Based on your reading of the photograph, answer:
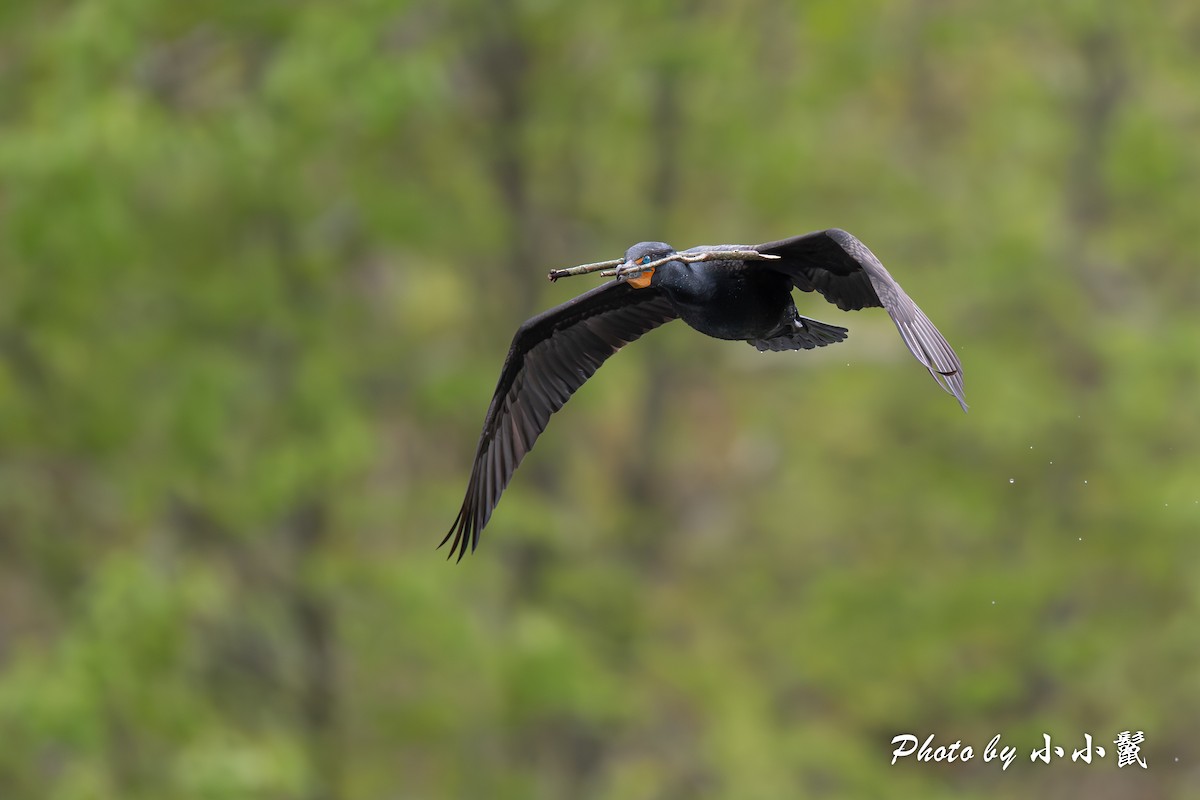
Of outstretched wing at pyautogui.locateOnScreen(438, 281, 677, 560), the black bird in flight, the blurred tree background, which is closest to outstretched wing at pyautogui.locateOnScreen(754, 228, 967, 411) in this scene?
the black bird in flight

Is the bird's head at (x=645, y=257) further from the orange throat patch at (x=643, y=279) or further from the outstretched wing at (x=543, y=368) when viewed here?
the outstretched wing at (x=543, y=368)

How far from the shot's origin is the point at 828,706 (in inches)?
765

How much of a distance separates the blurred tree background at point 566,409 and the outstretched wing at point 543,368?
5.32 metres

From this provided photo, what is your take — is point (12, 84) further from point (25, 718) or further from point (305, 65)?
point (25, 718)

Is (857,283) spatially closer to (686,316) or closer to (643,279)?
(686,316)

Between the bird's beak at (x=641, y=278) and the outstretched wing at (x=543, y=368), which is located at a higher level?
the outstretched wing at (x=543, y=368)

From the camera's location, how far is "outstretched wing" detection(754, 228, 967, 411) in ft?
14.4

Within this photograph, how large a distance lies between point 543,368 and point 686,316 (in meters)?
1.25

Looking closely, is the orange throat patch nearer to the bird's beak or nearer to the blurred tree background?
the bird's beak

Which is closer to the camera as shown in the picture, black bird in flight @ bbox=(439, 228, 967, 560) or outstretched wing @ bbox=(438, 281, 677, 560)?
black bird in flight @ bbox=(439, 228, 967, 560)

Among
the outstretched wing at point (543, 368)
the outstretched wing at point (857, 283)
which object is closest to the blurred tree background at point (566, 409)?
the outstretched wing at point (543, 368)

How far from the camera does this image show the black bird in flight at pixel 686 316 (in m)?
4.63

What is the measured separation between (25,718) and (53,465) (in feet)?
Answer: 9.58

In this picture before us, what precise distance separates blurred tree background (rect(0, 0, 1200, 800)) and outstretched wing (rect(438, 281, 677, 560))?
5.32 metres
